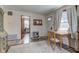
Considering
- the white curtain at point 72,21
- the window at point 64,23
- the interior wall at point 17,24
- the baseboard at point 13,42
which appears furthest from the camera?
the window at point 64,23

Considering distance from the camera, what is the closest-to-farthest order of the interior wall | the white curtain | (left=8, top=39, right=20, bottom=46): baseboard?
the interior wall
(left=8, top=39, right=20, bottom=46): baseboard
the white curtain

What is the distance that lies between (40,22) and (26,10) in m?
0.59

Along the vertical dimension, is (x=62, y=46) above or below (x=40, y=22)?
below

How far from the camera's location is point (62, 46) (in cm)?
340

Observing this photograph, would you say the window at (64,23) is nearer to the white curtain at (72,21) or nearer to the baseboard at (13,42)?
the white curtain at (72,21)

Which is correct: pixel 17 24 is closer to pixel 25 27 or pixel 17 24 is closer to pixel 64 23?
pixel 25 27

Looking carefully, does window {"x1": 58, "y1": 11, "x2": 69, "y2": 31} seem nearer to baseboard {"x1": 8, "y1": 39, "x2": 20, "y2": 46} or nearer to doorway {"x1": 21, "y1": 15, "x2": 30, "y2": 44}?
doorway {"x1": 21, "y1": 15, "x2": 30, "y2": 44}

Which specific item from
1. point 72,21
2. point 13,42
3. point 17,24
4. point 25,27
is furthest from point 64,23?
point 13,42

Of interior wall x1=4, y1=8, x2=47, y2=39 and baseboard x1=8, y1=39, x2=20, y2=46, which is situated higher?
interior wall x1=4, y1=8, x2=47, y2=39

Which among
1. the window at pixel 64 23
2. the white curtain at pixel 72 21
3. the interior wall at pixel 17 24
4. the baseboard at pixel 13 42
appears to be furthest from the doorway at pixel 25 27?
the white curtain at pixel 72 21

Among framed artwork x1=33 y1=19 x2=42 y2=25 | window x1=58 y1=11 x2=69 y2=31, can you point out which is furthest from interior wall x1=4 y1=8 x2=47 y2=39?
window x1=58 y1=11 x2=69 y2=31

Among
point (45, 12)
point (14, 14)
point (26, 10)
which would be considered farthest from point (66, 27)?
point (14, 14)
